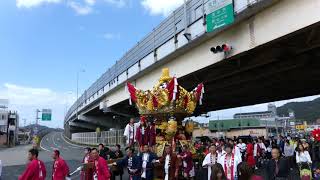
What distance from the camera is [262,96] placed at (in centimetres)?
3181

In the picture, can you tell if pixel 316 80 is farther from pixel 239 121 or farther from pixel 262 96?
pixel 239 121

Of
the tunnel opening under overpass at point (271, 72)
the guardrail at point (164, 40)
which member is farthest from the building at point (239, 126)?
the guardrail at point (164, 40)

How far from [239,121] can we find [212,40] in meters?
82.2

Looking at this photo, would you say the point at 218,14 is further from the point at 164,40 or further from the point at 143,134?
the point at 164,40

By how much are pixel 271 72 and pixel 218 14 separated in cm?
596

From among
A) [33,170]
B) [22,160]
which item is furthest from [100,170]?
[22,160]

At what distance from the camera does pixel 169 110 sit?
15297 mm

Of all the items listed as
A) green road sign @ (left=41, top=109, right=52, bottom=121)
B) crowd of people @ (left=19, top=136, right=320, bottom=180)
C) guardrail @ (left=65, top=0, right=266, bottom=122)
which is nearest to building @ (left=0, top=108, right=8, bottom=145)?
green road sign @ (left=41, top=109, right=52, bottom=121)

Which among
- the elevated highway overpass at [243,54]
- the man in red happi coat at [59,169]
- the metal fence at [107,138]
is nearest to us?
the man in red happi coat at [59,169]

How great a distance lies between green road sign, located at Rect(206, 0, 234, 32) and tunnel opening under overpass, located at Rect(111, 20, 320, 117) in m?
1.52

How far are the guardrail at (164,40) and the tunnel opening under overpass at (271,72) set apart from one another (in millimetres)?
1662

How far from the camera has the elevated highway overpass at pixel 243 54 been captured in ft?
46.1

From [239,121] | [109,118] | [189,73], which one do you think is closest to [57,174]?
[189,73]

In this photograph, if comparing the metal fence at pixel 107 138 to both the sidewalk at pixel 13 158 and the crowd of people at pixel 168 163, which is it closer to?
the sidewalk at pixel 13 158
